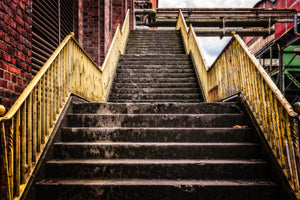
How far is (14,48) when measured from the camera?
211 cm

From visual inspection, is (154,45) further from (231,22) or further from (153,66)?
(231,22)

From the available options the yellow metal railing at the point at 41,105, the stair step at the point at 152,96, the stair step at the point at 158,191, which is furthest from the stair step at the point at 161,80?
the stair step at the point at 158,191

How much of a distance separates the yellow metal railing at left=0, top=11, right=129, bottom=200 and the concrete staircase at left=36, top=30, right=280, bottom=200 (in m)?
0.29

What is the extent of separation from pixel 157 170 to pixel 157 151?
0.94 feet

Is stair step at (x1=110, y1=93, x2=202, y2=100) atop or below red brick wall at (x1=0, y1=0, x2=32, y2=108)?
below

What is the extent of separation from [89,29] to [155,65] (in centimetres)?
234

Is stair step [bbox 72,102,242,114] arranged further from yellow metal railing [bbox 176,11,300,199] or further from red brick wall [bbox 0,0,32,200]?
red brick wall [bbox 0,0,32,200]

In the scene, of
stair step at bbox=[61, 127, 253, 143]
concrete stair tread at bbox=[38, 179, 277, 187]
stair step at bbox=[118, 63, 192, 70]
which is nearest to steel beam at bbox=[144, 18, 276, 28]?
stair step at bbox=[118, 63, 192, 70]

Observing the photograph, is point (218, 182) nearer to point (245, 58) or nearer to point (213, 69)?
point (245, 58)

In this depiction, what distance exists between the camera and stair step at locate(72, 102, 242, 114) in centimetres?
332

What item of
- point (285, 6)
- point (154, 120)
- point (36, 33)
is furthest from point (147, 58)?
point (285, 6)

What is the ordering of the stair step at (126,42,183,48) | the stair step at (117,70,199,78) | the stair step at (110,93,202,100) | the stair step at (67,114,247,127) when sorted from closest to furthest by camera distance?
the stair step at (67,114,247,127), the stair step at (110,93,202,100), the stair step at (117,70,199,78), the stair step at (126,42,183,48)

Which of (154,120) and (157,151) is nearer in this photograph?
(157,151)

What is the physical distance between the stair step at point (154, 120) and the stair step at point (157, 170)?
2.47 feet
